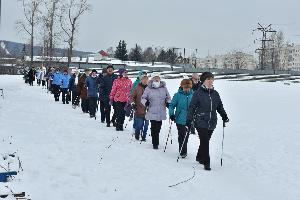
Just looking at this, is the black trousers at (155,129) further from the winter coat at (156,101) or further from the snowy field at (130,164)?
the snowy field at (130,164)

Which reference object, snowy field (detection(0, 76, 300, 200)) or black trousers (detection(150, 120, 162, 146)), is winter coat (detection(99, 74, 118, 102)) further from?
black trousers (detection(150, 120, 162, 146))

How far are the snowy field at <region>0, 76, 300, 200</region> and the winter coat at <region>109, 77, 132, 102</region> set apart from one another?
37.6 inches

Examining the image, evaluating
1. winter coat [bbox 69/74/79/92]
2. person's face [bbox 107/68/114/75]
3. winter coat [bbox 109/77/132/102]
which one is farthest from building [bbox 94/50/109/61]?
winter coat [bbox 109/77/132/102]

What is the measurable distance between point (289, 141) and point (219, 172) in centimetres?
664

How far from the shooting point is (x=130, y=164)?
9.30 metres

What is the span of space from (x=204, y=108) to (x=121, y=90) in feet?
14.4

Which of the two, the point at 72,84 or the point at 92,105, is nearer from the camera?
the point at 92,105

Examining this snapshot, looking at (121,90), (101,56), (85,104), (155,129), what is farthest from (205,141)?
(101,56)

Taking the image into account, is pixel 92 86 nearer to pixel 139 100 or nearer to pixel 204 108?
pixel 139 100

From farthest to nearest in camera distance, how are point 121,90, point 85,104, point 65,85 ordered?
point 65,85 < point 85,104 < point 121,90

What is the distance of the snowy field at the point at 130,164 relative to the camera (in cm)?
745

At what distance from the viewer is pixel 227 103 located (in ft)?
98.7

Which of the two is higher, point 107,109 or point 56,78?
point 56,78

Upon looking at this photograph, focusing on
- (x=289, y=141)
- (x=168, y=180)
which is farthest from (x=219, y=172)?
(x=289, y=141)
